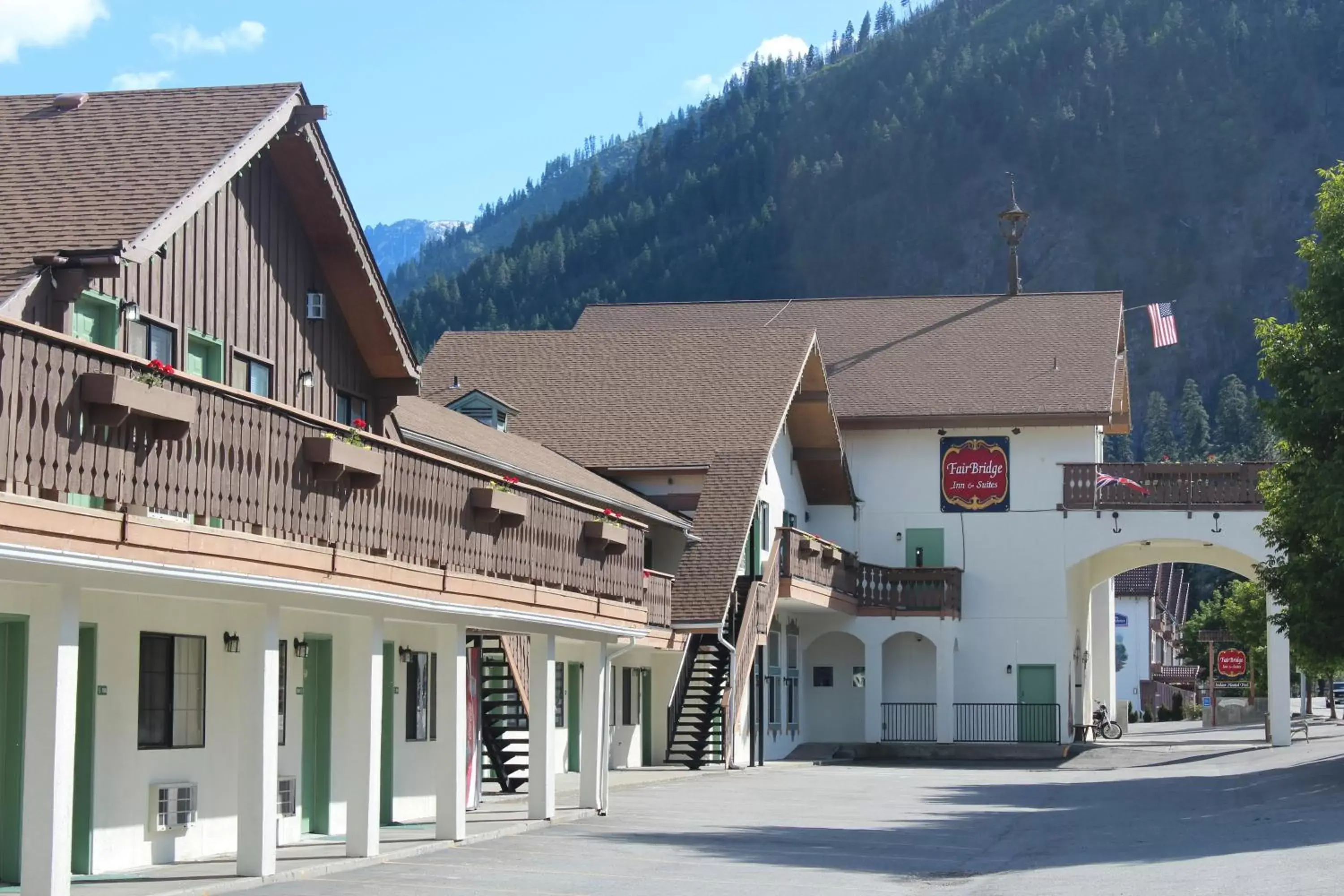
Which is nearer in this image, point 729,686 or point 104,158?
point 104,158

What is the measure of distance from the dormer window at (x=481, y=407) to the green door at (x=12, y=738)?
24036 mm

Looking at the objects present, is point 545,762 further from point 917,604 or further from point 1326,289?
point 917,604

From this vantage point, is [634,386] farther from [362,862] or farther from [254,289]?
[362,862]

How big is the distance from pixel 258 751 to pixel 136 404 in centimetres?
431

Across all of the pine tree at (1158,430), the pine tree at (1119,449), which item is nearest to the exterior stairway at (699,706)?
the pine tree at (1158,430)

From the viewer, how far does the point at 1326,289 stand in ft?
89.6

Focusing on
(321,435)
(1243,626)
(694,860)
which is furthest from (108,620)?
(1243,626)

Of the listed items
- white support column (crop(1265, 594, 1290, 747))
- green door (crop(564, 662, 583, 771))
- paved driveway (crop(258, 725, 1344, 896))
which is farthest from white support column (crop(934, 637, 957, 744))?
green door (crop(564, 662, 583, 771))

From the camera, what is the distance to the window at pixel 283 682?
2050 centimetres

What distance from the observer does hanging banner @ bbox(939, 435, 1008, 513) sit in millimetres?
50031

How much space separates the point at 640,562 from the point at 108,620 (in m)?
10.8

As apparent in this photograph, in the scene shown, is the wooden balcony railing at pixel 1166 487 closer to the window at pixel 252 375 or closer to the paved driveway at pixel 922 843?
the paved driveway at pixel 922 843

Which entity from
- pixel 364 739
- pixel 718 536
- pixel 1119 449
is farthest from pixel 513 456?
pixel 1119 449

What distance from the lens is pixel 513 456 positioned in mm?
34062
